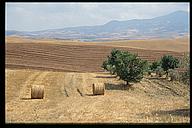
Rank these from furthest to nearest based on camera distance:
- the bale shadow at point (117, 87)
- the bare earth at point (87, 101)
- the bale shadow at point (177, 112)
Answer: the bale shadow at point (117, 87) < the bale shadow at point (177, 112) < the bare earth at point (87, 101)

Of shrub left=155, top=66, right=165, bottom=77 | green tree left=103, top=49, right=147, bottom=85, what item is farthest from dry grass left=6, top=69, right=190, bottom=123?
shrub left=155, top=66, right=165, bottom=77

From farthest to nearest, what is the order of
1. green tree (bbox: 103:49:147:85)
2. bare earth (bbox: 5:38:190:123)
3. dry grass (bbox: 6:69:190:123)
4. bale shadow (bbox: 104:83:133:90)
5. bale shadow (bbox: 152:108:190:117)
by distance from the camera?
green tree (bbox: 103:49:147:85) < bale shadow (bbox: 104:83:133:90) < bale shadow (bbox: 152:108:190:117) < bare earth (bbox: 5:38:190:123) < dry grass (bbox: 6:69:190:123)

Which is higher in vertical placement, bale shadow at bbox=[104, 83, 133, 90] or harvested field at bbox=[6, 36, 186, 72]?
harvested field at bbox=[6, 36, 186, 72]

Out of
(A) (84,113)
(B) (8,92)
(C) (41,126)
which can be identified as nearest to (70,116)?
(A) (84,113)

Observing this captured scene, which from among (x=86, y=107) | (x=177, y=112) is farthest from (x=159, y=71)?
(x=177, y=112)

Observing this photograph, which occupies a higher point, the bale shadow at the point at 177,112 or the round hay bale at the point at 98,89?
the round hay bale at the point at 98,89

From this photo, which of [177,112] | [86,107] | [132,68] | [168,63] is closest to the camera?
[177,112]

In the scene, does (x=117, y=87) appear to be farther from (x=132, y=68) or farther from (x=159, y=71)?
(x=159, y=71)

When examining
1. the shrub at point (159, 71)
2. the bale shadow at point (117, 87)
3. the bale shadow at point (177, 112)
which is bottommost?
the bale shadow at point (177, 112)

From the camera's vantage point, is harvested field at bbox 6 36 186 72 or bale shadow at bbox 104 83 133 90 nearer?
bale shadow at bbox 104 83 133 90

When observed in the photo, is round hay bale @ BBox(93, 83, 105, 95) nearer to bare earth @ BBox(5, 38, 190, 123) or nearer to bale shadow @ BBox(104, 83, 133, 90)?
bare earth @ BBox(5, 38, 190, 123)

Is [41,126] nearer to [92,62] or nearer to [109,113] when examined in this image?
[109,113]

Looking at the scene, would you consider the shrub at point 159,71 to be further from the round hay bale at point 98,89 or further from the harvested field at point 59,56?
the round hay bale at point 98,89

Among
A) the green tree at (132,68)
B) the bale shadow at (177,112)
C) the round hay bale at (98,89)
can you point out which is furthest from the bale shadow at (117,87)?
the bale shadow at (177,112)
